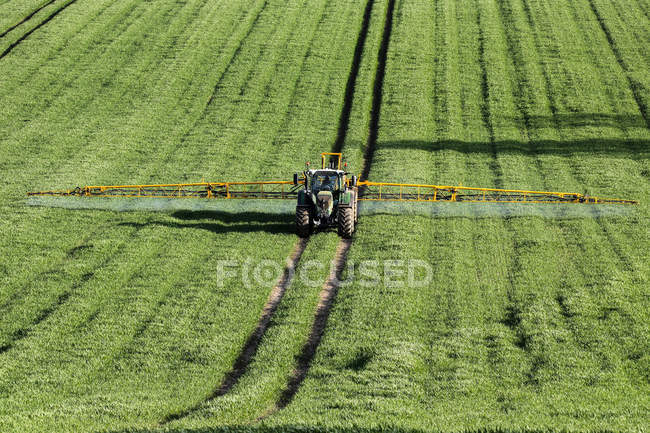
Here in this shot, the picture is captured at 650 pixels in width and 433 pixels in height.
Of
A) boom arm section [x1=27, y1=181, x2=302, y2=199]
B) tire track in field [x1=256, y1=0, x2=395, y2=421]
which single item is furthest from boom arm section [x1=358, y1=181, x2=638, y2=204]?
boom arm section [x1=27, y1=181, x2=302, y2=199]

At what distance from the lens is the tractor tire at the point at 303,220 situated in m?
28.0

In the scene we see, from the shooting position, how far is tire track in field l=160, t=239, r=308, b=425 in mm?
16734

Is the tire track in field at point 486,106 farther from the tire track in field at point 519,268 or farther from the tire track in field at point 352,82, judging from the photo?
the tire track in field at point 352,82

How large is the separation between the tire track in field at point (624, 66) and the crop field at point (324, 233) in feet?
0.98

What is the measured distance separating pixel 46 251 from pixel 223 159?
13.9m

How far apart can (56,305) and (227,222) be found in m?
9.25

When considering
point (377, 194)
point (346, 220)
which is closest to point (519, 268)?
point (346, 220)

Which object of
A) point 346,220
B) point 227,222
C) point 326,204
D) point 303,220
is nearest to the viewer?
point 326,204

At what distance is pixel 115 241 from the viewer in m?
28.0

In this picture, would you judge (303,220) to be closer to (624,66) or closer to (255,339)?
(255,339)

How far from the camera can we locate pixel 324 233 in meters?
29.4

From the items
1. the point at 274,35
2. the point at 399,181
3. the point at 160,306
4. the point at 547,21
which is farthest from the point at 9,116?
the point at 547,21

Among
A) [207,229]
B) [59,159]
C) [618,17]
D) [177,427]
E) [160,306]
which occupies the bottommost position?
[618,17]

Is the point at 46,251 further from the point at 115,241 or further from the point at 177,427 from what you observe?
the point at 177,427
